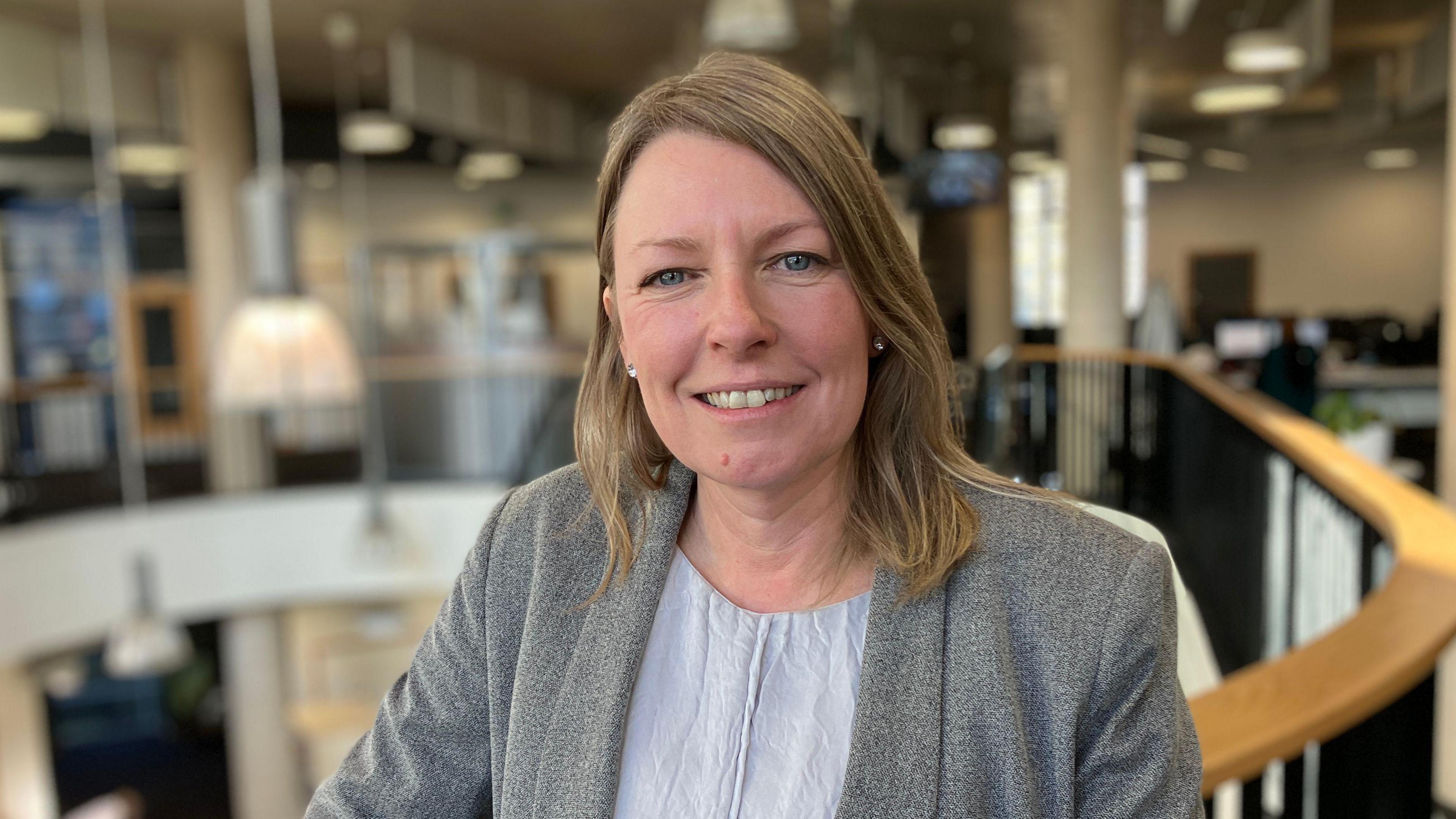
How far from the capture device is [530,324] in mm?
10156

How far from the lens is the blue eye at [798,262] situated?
979mm

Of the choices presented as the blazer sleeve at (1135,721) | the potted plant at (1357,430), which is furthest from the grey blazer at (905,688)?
the potted plant at (1357,430)

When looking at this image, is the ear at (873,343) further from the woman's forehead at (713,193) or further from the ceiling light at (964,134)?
the ceiling light at (964,134)

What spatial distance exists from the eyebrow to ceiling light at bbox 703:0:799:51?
528cm

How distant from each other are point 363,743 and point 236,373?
3187mm

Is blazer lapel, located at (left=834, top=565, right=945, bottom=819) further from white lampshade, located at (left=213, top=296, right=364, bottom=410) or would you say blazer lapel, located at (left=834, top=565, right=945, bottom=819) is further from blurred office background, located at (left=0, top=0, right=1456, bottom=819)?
white lampshade, located at (left=213, top=296, right=364, bottom=410)

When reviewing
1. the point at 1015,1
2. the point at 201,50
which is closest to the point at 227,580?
the point at 201,50

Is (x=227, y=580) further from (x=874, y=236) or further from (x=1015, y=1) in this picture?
(x=874, y=236)

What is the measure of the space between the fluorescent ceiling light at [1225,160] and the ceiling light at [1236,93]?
259 inches

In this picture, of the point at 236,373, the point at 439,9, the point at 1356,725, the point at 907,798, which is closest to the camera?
the point at 907,798

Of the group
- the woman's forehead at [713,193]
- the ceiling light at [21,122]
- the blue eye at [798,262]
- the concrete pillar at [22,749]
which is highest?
the ceiling light at [21,122]

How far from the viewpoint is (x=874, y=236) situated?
1.00m

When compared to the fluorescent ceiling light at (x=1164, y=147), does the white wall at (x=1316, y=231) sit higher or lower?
lower

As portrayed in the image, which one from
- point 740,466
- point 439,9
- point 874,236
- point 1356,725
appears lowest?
point 1356,725
